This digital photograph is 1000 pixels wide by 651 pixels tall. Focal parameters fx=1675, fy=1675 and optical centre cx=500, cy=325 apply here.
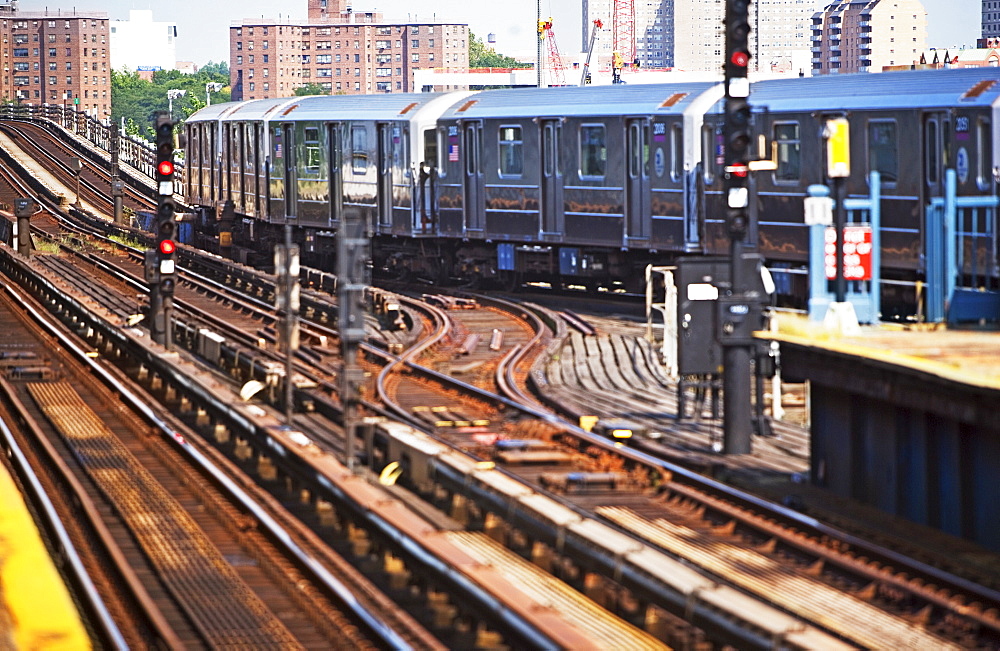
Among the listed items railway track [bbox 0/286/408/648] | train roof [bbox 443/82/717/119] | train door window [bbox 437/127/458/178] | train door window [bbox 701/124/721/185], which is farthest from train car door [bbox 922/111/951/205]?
train door window [bbox 437/127/458/178]

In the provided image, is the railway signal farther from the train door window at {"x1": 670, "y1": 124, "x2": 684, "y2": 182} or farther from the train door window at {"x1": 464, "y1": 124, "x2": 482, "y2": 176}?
the train door window at {"x1": 464, "y1": 124, "x2": 482, "y2": 176}

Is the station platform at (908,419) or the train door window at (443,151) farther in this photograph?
the train door window at (443,151)

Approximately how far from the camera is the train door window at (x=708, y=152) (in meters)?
25.5

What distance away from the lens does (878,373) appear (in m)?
12.5

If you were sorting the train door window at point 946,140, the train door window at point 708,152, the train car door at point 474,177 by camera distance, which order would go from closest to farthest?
the train door window at point 946,140 → the train door window at point 708,152 → the train car door at point 474,177

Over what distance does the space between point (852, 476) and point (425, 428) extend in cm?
543

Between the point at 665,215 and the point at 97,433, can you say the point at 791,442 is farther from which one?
the point at 665,215

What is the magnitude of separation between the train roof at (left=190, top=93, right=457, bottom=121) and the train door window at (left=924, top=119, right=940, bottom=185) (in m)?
12.9

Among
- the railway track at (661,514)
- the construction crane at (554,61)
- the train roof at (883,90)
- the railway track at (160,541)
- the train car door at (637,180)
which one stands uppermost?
the construction crane at (554,61)

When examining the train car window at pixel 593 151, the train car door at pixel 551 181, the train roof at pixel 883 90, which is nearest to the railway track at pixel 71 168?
the train car door at pixel 551 181

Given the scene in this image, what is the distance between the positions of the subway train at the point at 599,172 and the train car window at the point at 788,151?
1.0 inches

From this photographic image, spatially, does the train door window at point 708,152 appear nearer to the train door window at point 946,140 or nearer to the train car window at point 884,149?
the train car window at point 884,149

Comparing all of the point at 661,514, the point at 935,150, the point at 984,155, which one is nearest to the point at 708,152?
the point at 935,150

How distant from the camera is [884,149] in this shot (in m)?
22.2
